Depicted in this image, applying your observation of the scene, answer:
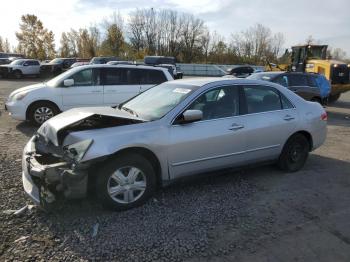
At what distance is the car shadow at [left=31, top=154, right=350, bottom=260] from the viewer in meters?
3.58

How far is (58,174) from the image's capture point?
3.80 m

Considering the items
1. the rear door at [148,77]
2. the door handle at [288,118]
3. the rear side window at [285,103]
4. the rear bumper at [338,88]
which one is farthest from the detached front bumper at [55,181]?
the rear bumper at [338,88]

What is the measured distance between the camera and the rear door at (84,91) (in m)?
9.37

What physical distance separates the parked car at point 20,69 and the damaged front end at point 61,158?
2821 centimetres

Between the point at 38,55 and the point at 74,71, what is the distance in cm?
6259

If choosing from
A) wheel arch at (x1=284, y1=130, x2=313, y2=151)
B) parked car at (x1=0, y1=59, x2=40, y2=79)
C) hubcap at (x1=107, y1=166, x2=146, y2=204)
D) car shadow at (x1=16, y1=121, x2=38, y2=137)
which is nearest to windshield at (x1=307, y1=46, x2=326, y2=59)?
wheel arch at (x1=284, y1=130, x2=313, y2=151)

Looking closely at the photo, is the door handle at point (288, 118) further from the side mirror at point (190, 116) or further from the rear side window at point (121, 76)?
the rear side window at point (121, 76)

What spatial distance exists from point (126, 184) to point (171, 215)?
0.64 metres

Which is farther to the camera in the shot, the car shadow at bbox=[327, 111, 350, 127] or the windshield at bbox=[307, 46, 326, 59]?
the windshield at bbox=[307, 46, 326, 59]

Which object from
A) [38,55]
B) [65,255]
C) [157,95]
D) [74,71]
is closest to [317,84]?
[74,71]

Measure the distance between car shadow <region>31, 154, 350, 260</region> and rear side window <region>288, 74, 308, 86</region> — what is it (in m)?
7.64

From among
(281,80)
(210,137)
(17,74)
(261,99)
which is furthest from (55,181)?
(17,74)

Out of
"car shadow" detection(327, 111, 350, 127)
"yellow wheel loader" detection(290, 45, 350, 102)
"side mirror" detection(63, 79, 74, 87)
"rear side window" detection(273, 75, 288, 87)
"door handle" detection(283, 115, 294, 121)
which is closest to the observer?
"door handle" detection(283, 115, 294, 121)

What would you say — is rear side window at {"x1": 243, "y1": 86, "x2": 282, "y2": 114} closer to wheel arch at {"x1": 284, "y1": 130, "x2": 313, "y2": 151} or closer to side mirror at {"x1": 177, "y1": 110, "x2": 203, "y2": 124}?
wheel arch at {"x1": 284, "y1": 130, "x2": 313, "y2": 151}
